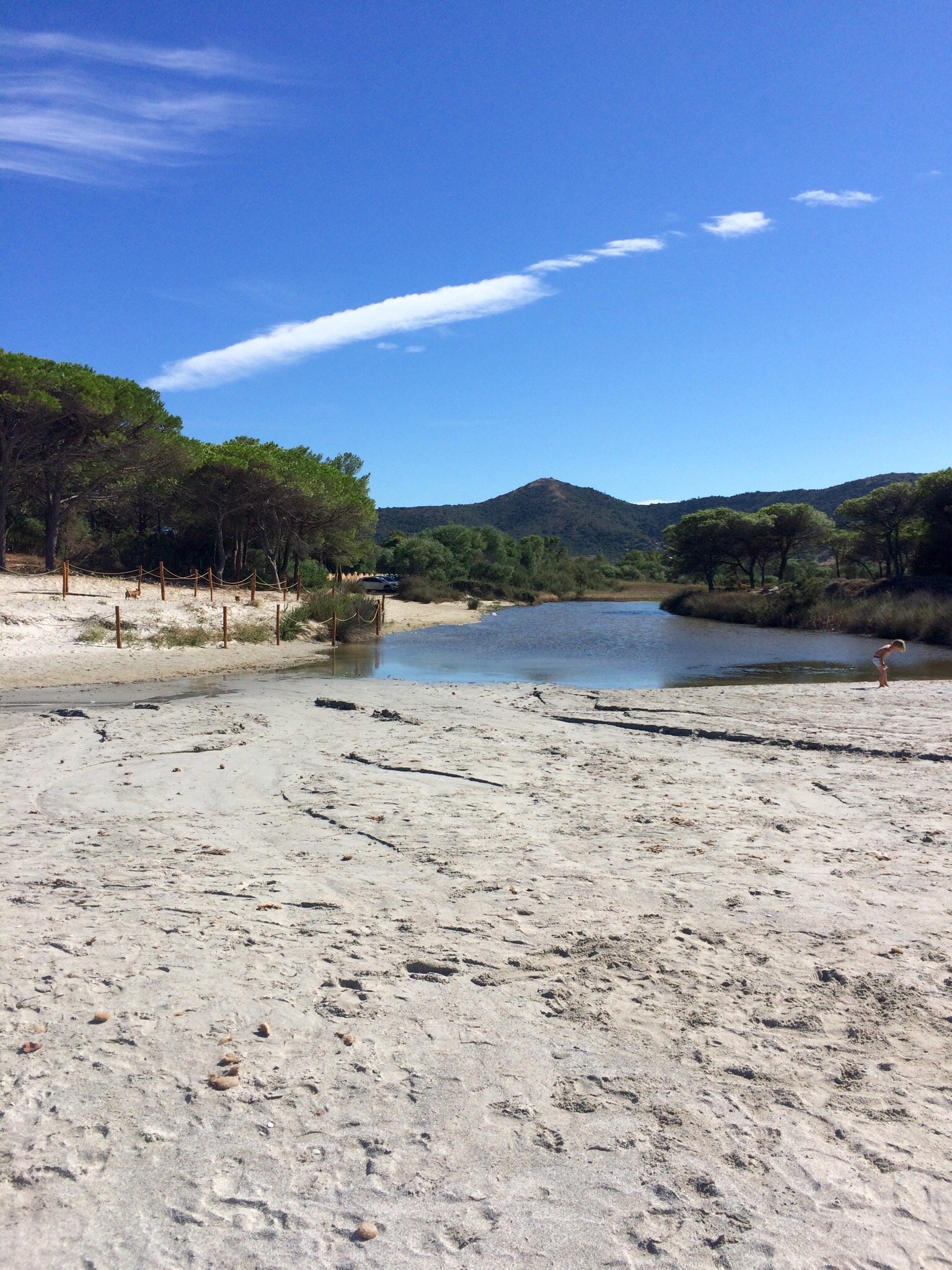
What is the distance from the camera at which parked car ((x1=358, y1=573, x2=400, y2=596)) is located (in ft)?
196

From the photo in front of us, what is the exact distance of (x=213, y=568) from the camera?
46.8 metres

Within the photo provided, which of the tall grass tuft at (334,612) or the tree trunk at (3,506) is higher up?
the tree trunk at (3,506)

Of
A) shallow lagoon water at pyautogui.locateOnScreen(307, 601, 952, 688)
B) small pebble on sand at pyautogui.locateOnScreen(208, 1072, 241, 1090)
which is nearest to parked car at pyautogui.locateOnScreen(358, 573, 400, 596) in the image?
shallow lagoon water at pyautogui.locateOnScreen(307, 601, 952, 688)

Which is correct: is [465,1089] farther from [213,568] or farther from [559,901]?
[213,568]

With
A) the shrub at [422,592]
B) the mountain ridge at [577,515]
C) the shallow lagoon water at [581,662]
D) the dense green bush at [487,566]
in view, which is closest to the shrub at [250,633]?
the shallow lagoon water at [581,662]

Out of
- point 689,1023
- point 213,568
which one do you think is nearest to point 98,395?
point 213,568

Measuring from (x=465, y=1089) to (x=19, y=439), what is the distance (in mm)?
33135

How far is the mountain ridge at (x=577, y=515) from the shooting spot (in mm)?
131875

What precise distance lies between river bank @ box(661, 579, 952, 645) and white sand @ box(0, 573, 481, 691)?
2273 centimetres

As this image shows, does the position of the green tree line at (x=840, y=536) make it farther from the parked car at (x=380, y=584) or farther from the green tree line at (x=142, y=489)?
the green tree line at (x=142, y=489)

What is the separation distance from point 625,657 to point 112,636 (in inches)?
617

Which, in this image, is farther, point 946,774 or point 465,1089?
point 946,774

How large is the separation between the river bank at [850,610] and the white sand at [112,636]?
74.6 feet

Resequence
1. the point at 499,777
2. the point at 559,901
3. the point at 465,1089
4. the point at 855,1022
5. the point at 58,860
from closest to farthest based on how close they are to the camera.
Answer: the point at 465,1089 < the point at 855,1022 < the point at 559,901 < the point at 58,860 < the point at 499,777
